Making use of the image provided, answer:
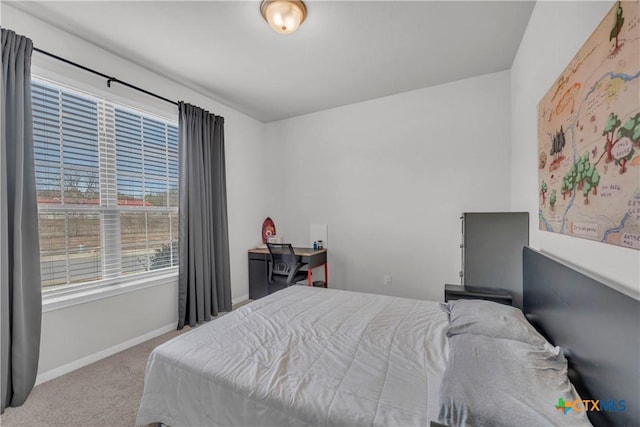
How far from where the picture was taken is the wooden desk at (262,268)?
353cm

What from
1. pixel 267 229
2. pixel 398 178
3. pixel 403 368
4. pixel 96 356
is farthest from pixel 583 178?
pixel 267 229

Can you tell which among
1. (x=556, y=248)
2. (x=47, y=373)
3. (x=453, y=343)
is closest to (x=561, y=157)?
(x=556, y=248)

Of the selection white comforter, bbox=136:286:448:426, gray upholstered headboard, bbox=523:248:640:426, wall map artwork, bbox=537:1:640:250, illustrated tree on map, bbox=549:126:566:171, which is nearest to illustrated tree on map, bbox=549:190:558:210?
wall map artwork, bbox=537:1:640:250

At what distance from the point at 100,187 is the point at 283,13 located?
2087 millimetres

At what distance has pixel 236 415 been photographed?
1.08 meters

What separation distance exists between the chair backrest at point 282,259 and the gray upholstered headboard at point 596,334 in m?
2.29

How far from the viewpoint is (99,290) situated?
226 centimetres

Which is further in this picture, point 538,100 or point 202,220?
point 202,220

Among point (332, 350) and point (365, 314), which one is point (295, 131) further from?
point (332, 350)

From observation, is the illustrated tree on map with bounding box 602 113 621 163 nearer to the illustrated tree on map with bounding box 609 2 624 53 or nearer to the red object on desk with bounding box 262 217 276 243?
the illustrated tree on map with bounding box 609 2 624 53

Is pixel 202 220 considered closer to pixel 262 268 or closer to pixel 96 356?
pixel 262 268

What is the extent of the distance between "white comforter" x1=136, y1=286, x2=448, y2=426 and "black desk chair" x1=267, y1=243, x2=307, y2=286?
131 cm

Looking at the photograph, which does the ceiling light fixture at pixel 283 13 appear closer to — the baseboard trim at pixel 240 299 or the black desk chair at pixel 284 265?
the black desk chair at pixel 284 265

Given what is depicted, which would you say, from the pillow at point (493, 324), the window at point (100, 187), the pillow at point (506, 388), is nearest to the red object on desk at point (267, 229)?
the window at point (100, 187)
